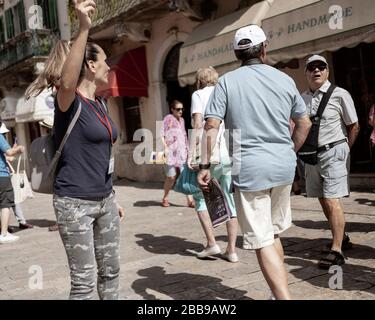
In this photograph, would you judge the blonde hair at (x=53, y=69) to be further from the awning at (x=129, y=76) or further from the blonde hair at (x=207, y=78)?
the awning at (x=129, y=76)

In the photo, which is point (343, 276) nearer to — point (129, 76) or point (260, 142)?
point (260, 142)

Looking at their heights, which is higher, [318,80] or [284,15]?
[284,15]

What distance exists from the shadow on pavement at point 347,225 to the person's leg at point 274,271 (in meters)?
2.78

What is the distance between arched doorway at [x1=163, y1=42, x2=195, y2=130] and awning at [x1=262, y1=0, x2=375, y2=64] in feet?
15.6

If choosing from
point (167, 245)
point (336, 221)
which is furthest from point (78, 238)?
point (167, 245)

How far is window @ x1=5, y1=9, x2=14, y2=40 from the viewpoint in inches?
834

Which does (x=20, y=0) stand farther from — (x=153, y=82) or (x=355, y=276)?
(x=355, y=276)

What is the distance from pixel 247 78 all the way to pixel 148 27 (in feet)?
36.8

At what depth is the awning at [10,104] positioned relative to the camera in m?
22.6

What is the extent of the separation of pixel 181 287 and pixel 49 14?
57.1 ft

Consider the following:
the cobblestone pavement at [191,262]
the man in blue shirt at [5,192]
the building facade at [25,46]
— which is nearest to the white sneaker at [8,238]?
the man in blue shirt at [5,192]
